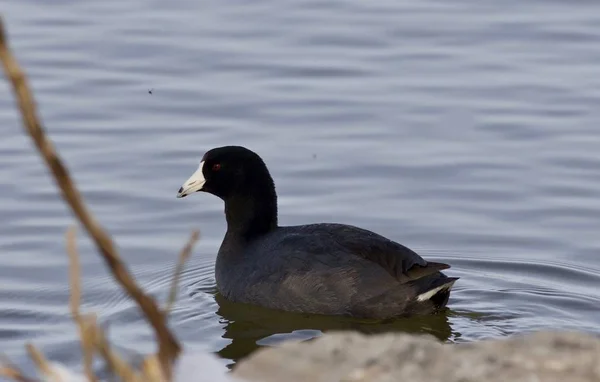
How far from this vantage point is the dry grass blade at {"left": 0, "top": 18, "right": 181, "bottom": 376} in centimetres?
197

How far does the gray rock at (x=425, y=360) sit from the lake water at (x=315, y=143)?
343 centimetres

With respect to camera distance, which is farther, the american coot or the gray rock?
the american coot

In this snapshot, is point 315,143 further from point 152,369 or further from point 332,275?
point 152,369

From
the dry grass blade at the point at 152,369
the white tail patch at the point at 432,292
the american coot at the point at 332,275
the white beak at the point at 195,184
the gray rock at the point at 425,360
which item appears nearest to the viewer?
the dry grass blade at the point at 152,369

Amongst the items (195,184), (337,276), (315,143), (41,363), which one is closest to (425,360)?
(41,363)

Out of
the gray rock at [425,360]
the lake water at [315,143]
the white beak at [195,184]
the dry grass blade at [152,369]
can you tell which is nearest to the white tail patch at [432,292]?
the lake water at [315,143]

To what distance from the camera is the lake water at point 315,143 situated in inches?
288

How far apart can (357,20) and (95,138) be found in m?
3.69

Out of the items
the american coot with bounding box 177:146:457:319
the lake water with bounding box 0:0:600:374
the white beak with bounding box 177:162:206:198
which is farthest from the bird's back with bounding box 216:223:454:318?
the white beak with bounding box 177:162:206:198

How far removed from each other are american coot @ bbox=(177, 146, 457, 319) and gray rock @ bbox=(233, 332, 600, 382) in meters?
4.00

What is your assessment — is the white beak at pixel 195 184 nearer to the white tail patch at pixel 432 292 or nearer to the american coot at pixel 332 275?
the american coot at pixel 332 275

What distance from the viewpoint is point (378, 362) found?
2.91 meters

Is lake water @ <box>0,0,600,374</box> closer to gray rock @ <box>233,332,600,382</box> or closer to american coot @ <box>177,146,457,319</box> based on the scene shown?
american coot @ <box>177,146,457,319</box>

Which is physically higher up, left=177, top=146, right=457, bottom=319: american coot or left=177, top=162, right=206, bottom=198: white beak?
left=177, top=162, right=206, bottom=198: white beak
